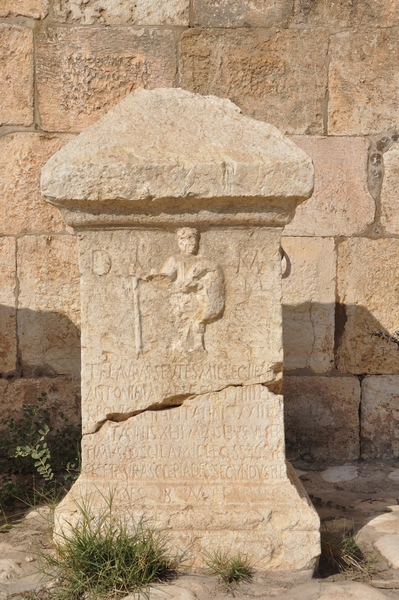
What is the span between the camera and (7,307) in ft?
14.2

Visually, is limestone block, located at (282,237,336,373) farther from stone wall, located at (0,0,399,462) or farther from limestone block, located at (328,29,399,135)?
limestone block, located at (328,29,399,135)

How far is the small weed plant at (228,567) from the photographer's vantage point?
274 cm

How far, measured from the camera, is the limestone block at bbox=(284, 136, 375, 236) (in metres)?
4.38

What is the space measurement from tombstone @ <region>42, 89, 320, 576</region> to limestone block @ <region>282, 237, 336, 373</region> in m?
1.44

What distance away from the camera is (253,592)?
2.69 m

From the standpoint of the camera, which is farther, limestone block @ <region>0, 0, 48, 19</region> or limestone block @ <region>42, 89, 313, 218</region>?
limestone block @ <region>0, 0, 48, 19</region>

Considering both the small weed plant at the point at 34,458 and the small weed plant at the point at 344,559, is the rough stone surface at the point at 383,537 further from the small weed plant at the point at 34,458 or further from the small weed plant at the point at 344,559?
the small weed plant at the point at 34,458

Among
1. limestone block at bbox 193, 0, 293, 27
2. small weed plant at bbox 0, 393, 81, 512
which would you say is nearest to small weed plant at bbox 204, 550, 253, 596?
small weed plant at bbox 0, 393, 81, 512

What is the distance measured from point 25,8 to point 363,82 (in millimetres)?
1991

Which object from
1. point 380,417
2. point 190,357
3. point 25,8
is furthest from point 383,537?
point 25,8

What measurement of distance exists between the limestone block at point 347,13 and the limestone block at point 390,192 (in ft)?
2.42

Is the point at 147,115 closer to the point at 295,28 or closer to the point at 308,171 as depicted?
the point at 308,171

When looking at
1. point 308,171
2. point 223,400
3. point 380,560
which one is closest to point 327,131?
point 308,171

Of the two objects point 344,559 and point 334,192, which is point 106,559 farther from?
point 334,192
